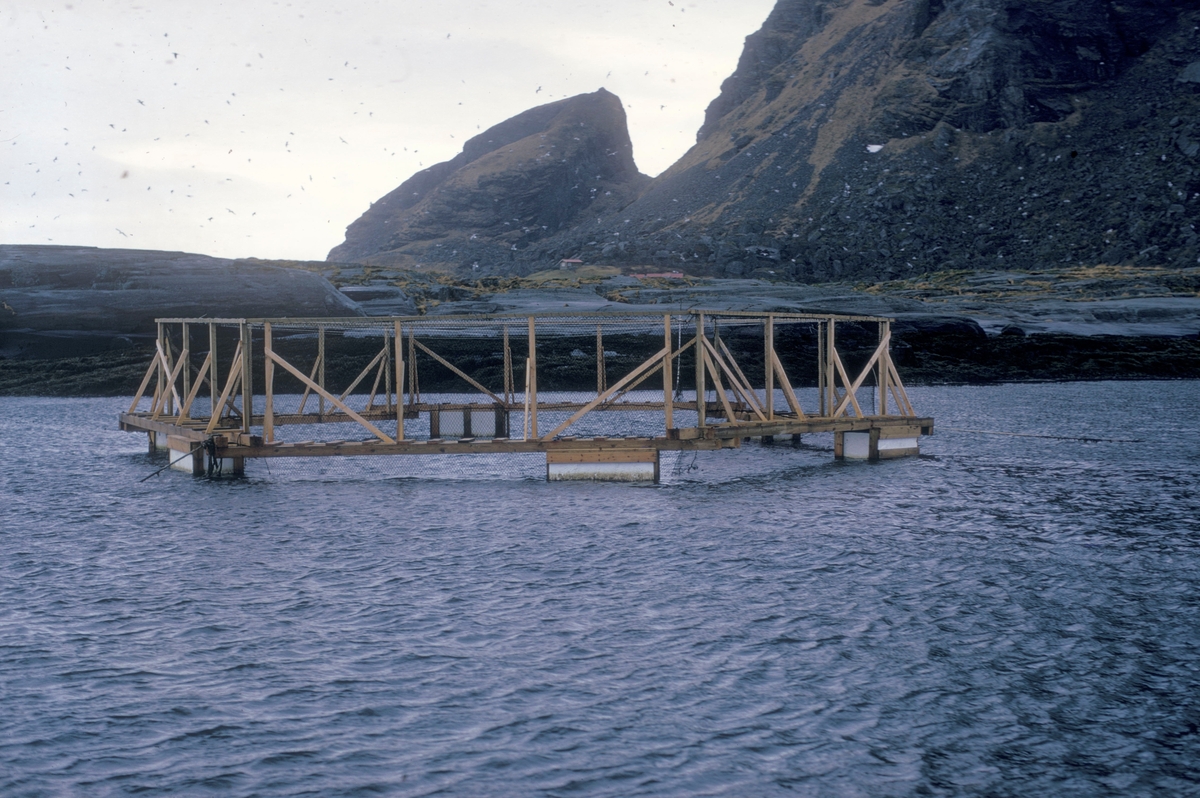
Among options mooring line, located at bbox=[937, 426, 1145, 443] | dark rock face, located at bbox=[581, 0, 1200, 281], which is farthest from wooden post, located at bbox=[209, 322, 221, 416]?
dark rock face, located at bbox=[581, 0, 1200, 281]

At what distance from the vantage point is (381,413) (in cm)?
3406

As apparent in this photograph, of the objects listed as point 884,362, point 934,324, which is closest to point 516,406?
point 884,362

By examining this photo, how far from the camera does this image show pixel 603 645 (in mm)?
12188

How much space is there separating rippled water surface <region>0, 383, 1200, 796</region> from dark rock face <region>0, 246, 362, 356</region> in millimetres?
46529

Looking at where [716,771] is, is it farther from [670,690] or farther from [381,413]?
[381,413]

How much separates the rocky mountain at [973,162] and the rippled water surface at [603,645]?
117467 millimetres

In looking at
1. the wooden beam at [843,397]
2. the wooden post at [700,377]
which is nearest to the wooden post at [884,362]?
the wooden beam at [843,397]

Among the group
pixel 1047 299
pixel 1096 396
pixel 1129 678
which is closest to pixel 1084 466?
pixel 1129 678

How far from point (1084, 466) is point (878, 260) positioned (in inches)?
4362

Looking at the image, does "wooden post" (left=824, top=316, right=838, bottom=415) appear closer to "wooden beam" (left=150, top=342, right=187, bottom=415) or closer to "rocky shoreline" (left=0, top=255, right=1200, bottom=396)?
"wooden beam" (left=150, top=342, right=187, bottom=415)

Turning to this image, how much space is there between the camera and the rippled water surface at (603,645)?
29.4ft

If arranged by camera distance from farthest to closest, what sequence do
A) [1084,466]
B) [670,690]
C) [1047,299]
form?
[1047,299] < [1084,466] < [670,690]

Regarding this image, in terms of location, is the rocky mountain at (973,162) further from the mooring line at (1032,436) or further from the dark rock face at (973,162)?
the mooring line at (1032,436)

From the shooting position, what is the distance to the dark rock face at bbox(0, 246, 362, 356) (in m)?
68.9
